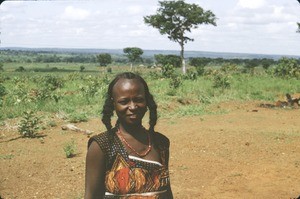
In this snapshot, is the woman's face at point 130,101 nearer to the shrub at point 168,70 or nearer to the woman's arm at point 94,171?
the woman's arm at point 94,171

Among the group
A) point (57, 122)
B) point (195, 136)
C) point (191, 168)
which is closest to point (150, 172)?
point (191, 168)

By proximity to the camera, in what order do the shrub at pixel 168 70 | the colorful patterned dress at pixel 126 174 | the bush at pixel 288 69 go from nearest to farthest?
the colorful patterned dress at pixel 126 174 → the shrub at pixel 168 70 → the bush at pixel 288 69

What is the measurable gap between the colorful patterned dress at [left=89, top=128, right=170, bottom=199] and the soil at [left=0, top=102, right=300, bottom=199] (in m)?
2.74

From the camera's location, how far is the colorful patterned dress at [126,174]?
5.68 feet

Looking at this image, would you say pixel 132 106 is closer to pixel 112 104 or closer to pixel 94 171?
pixel 112 104

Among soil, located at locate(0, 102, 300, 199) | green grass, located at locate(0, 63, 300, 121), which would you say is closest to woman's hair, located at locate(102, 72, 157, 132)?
soil, located at locate(0, 102, 300, 199)

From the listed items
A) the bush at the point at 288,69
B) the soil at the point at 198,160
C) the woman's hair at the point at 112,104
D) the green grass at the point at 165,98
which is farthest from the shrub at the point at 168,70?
the woman's hair at the point at 112,104

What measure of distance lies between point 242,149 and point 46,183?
3225 millimetres

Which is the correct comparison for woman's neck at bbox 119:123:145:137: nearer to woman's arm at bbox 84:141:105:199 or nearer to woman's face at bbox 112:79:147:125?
woman's face at bbox 112:79:147:125

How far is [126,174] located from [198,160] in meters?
4.15

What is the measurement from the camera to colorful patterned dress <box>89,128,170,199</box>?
1.73 metres

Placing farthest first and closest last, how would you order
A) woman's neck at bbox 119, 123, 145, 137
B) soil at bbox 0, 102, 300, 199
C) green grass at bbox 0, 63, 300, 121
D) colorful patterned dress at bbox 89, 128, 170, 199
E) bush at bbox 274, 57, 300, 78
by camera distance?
bush at bbox 274, 57, 300, 78 → green grass at bbox 0, 63, 300, 121 → soil at bbox 0, 102, 300, 199 → woman's neck at bbox 119, 123, 145, 137 → colorful patterned dress at bbox 89, 128, 170, 199

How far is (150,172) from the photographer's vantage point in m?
1.78

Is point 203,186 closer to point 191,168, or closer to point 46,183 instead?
point 191,168
